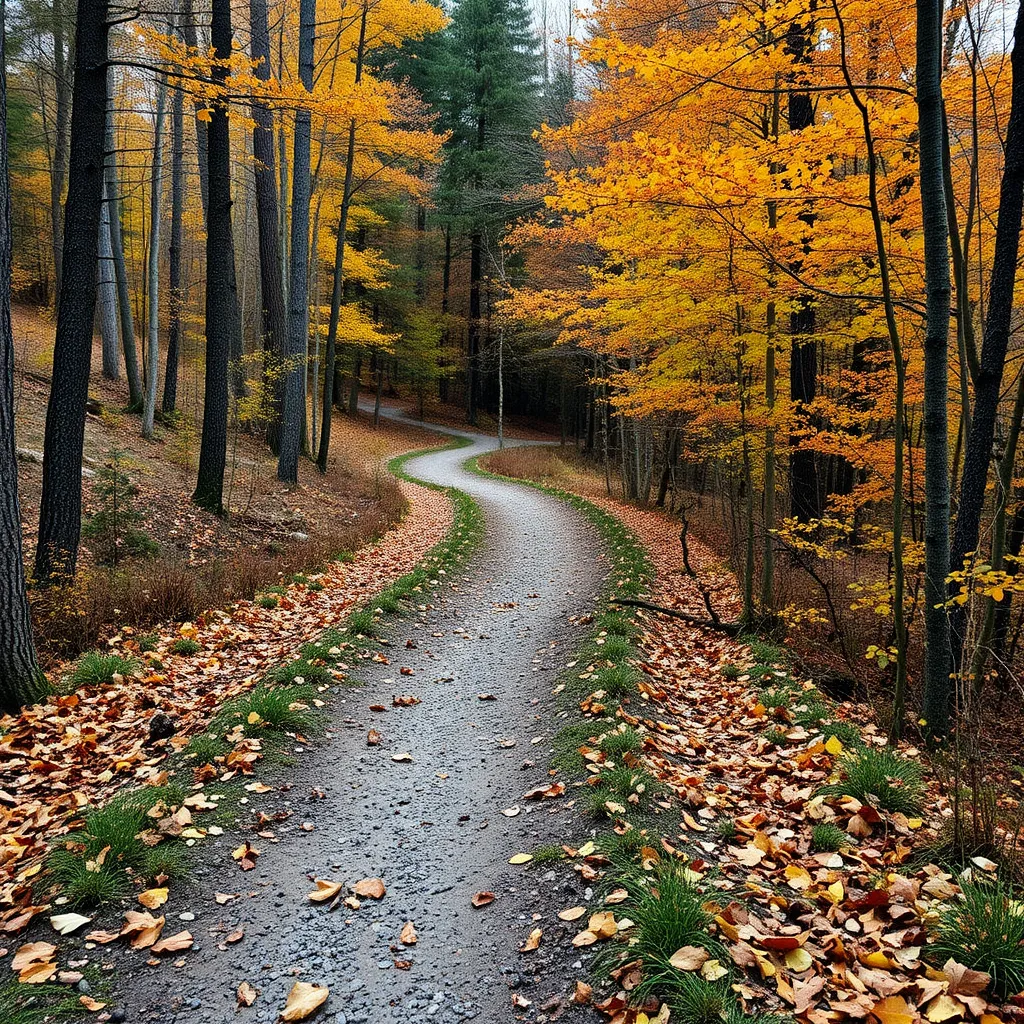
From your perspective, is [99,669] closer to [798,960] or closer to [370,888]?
[370,888]

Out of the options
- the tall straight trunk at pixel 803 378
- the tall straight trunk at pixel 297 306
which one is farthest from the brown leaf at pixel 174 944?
the tall straight trunk at pixel 297 306

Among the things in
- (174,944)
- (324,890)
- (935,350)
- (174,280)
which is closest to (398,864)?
(324,890)

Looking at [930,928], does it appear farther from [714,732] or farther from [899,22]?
[899,22]

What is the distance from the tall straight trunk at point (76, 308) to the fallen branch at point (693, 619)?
5.88 m

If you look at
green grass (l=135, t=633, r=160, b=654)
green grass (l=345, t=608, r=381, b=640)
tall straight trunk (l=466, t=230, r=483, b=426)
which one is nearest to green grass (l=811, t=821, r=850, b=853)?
green grass (l=345, t=608, r=381, b=640)

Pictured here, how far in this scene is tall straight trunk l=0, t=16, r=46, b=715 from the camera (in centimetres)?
468

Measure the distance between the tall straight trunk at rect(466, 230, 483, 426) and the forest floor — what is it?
2917 centimetres

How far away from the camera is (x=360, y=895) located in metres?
3.21

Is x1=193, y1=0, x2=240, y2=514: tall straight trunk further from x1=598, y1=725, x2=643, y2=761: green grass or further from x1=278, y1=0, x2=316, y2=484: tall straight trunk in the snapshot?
x1=598, y1=725, x2=643, y2=761: green grass

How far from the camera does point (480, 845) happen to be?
11.8 ft

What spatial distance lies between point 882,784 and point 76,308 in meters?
7.94

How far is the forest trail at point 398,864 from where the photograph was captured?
104 inches

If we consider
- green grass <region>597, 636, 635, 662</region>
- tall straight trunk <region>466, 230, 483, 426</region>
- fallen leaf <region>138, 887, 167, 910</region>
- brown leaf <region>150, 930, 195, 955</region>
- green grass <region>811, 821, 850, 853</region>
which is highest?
tall straight trunk <region>466, 230, 483, 426</region>

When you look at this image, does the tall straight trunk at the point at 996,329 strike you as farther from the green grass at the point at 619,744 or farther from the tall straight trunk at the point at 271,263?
the tall straight trunk at the point at 271,263
